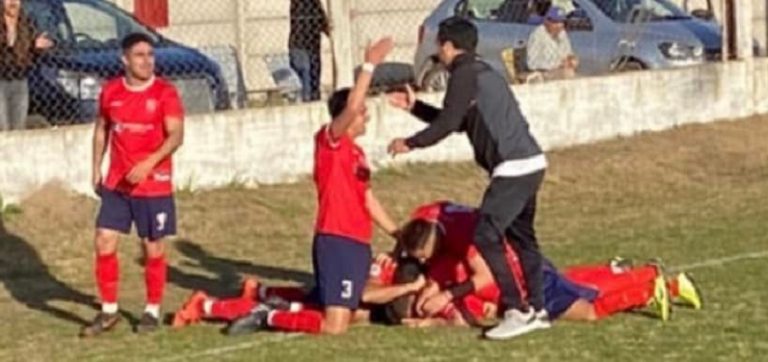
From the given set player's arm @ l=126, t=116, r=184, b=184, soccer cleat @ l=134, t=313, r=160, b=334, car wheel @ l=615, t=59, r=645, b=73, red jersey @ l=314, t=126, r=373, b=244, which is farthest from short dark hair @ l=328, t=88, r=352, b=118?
car wheel @ l=615, t=59, r=645, b=73

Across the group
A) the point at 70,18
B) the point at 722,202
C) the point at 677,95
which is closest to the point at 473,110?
the point at 722,202

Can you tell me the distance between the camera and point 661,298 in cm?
1291

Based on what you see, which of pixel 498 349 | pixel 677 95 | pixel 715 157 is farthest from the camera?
pixel 677 95

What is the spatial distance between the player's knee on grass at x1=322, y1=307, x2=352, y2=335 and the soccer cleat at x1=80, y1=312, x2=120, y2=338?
4.49 ft

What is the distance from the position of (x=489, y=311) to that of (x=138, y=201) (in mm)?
2188

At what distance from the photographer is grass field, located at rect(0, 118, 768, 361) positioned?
12.2m

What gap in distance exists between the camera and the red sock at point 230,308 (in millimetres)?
13250

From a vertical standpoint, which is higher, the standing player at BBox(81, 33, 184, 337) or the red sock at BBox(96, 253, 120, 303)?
the standing player at BBox(81, 33, 184, 337)

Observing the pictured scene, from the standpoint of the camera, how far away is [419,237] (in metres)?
13.1

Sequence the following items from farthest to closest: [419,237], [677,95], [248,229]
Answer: [677,95]
[248,229]
[419,237]

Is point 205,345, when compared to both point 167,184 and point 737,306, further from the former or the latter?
point 737,306

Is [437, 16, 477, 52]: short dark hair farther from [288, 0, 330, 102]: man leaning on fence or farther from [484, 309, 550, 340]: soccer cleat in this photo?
[288, 0, 330, 102]: man leaning on fence

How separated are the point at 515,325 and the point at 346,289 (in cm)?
104

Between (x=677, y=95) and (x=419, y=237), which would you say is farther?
(x=677, y=95)
